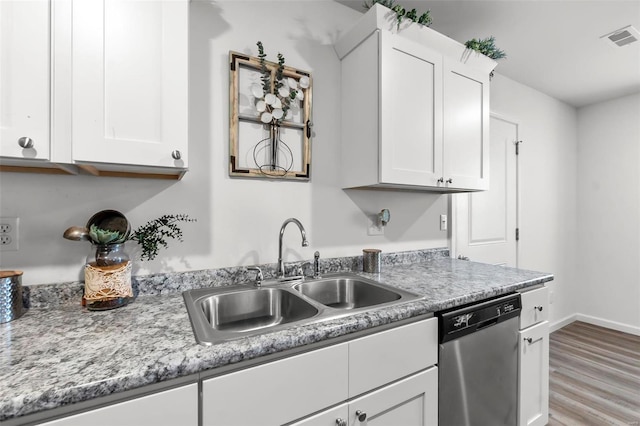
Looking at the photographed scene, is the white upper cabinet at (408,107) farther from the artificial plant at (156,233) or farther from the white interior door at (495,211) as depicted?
the artificial plant at (156,233)

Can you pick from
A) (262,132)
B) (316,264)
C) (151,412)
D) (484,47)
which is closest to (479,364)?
(316,264)

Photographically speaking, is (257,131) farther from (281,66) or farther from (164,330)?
(164,330)

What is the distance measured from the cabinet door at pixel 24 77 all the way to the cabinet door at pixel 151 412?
0.70m

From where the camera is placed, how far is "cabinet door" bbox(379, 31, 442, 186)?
59.5 inches

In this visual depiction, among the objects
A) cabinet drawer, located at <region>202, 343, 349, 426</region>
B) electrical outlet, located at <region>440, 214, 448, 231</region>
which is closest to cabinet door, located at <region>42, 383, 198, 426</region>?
cabinet drawer, located at <region>202, 343, 349, 426</region>

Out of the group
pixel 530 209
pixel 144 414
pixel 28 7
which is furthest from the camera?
pixel 530 209

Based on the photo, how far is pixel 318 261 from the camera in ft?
5.32

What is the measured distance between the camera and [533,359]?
158cm

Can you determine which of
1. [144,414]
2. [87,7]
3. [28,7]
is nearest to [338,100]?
[87,7]

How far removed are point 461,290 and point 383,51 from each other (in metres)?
1.19

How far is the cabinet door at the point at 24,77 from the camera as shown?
810 mm

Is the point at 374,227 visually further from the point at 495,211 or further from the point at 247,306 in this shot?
the point at 495,211

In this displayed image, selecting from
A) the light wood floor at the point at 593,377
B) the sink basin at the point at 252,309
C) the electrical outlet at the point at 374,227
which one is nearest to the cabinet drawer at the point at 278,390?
the sink basin at the point at 252,309

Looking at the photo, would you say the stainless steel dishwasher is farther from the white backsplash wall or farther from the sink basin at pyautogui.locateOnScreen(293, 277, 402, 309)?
the white backsplash wall
